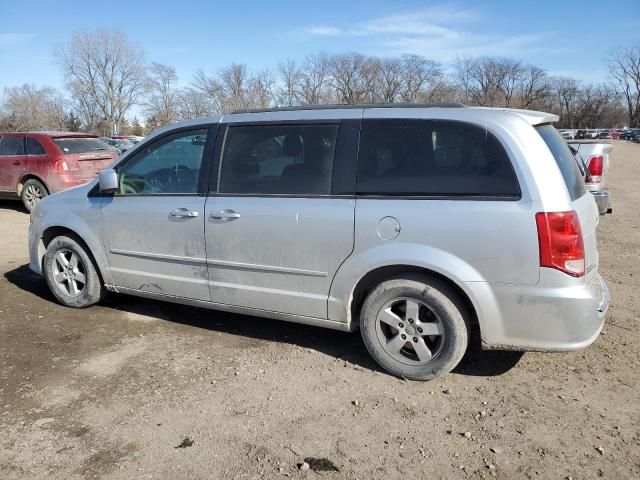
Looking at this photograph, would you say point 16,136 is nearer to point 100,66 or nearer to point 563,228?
point 563,228

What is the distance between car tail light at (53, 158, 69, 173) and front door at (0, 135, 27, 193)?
2.62 ft

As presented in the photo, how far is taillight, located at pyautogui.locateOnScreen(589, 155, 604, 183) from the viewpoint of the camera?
7.63m

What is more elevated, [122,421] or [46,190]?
[46,190]

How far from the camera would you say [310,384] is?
138 inches

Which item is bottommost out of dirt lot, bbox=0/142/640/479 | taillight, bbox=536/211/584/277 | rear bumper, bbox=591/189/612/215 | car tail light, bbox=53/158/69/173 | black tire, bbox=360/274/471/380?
dirt lot, bbox=0/142/640/479

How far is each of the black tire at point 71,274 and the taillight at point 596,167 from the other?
6.70 meters

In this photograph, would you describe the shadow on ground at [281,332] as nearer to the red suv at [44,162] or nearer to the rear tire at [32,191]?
the red suv at [44,162]

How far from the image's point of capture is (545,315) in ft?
10.2

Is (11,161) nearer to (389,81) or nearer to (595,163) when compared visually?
(595,163)

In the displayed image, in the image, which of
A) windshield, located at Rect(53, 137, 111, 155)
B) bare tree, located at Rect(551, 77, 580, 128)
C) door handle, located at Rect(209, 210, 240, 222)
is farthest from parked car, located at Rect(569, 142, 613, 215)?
bare tree, located at Rect(551, 77, 580, 128)

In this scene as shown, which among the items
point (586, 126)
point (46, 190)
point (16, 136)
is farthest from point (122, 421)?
point (586, 126)

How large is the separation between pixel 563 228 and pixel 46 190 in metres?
9.75

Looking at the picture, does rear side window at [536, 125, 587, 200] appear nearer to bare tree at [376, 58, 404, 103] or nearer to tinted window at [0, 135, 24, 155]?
tinted window at [0, 135, 24, 155]

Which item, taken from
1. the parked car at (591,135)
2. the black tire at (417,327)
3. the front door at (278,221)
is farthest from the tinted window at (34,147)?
the parked car at (591,135)
